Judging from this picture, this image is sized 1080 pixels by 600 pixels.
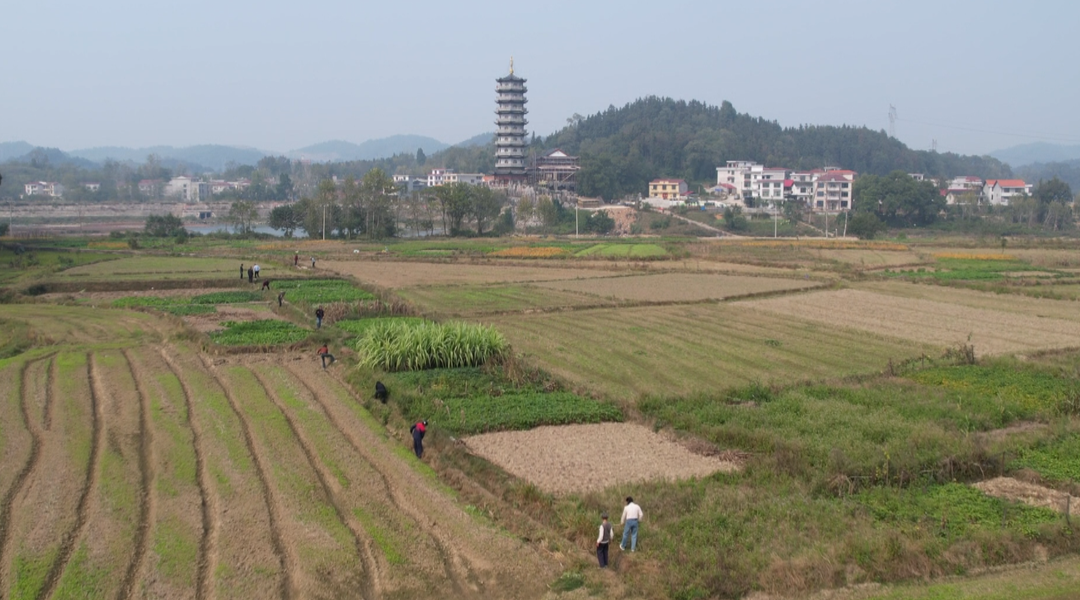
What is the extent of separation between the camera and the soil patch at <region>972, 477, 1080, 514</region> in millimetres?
12336

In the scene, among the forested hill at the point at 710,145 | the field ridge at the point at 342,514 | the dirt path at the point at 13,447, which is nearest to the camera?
the field ridge at the point at 342,514

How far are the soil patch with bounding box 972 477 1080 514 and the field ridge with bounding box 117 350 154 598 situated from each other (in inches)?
466

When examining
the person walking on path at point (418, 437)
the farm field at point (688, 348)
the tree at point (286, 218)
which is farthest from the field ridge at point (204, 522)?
the tree at point (286, 218)

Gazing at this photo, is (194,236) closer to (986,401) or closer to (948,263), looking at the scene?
(948,263)

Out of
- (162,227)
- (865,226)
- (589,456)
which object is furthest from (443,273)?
(865,226)

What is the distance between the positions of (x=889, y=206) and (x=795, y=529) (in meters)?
85.8

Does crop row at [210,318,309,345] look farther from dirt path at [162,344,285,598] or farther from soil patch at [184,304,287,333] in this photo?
dirt path at [162,344,285,598]

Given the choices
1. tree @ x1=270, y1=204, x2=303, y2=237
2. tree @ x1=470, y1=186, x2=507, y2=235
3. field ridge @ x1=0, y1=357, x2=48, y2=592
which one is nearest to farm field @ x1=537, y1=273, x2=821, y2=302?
field ridge @ x1=0, y1=357, x2=48, y2=592

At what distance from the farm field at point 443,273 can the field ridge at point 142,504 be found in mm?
21702

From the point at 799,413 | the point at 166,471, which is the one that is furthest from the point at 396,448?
the point at 799,413

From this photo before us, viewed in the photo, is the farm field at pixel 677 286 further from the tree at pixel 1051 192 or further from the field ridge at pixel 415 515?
the tree at pixel 1051 192

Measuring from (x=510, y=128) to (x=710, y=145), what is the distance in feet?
126

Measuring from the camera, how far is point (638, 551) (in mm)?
10836

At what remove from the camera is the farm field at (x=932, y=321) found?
25.0 m
